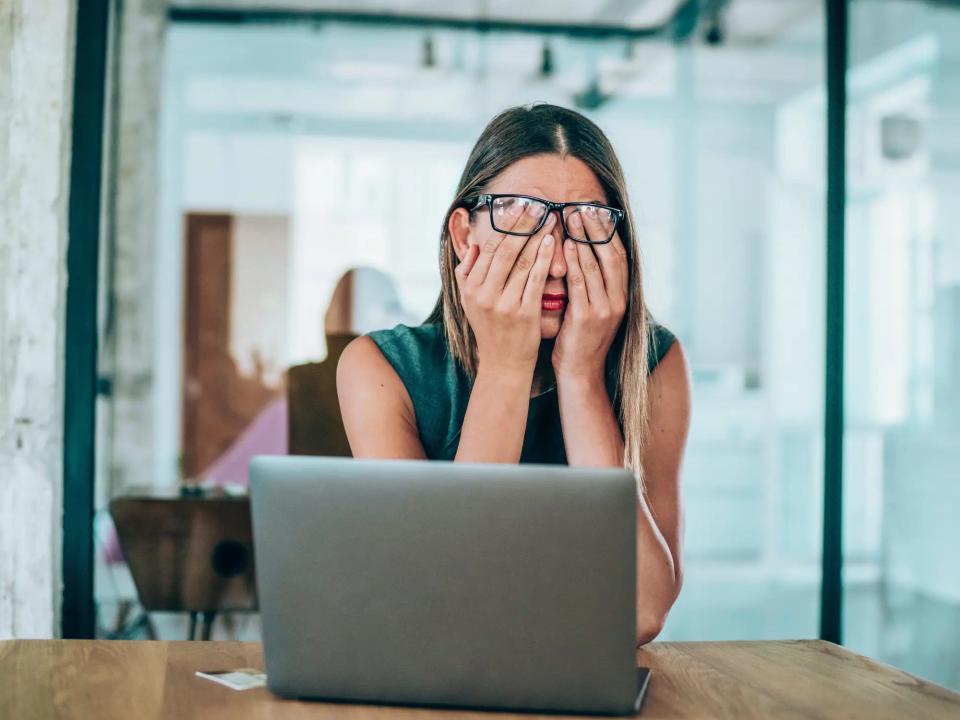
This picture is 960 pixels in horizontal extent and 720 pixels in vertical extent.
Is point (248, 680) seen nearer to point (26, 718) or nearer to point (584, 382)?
point (26, 718)

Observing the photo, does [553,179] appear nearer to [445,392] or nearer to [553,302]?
[553,302]

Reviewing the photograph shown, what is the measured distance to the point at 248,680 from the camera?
93 cm

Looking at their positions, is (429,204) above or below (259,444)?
above

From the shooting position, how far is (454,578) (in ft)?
2.65

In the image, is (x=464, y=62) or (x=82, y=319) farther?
(x=464, y=62)

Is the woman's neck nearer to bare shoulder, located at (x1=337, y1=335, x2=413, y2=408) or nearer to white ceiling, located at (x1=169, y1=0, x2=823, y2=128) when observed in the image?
bare shoulder, located at (x1=337, y1=335, x2=413, y2=408)

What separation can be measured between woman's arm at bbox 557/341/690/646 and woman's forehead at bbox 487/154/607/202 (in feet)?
0.88

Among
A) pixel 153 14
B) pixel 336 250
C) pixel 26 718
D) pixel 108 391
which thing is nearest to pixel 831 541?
pixel 26 718

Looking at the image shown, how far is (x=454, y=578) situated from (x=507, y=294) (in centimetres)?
64

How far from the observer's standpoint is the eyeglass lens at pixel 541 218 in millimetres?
1379

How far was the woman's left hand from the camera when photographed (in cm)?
139

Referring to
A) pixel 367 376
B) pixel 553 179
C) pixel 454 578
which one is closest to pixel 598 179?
pixel 553 179

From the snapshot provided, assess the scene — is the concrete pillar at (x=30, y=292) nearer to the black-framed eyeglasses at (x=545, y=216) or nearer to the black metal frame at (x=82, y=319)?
the black metal frame at (x=82, y=319)

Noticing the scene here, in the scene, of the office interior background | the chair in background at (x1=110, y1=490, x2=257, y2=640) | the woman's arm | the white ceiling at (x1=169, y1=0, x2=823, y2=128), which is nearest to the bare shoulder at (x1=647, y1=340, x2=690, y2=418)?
the woman's arm
